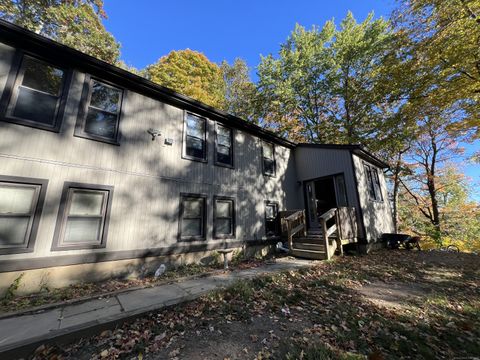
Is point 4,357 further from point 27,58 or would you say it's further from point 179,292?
point 27,58

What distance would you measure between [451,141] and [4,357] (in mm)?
25550

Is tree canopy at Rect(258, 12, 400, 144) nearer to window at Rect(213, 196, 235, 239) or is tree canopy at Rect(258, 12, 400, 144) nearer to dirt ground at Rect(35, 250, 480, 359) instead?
window at Rect(213, 196, 235, 239)

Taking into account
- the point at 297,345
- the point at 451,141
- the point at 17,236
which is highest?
the point at 451,141

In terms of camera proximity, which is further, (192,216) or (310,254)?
(310,254)

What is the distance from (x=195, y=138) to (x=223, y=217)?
3.33 m

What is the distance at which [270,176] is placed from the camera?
35.8 feet

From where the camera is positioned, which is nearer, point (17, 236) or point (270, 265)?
point (17, 236)

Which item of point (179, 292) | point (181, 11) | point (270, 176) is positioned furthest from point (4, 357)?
point (181, 11)

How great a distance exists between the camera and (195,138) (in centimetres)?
855

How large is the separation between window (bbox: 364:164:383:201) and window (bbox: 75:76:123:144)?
1137 centimetres

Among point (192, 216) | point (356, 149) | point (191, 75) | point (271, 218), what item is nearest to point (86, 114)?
point (192, 216)

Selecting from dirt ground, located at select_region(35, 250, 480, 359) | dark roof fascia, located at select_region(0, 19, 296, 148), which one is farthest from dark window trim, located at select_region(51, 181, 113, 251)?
dark roof fascia, located at select_region(0, 19, 296, 148)

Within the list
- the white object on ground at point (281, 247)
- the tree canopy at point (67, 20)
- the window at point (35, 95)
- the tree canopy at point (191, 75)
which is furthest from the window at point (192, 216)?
the tree canopy at point (67, 20)

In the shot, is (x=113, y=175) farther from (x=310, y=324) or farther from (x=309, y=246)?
(x=309, y=246)
